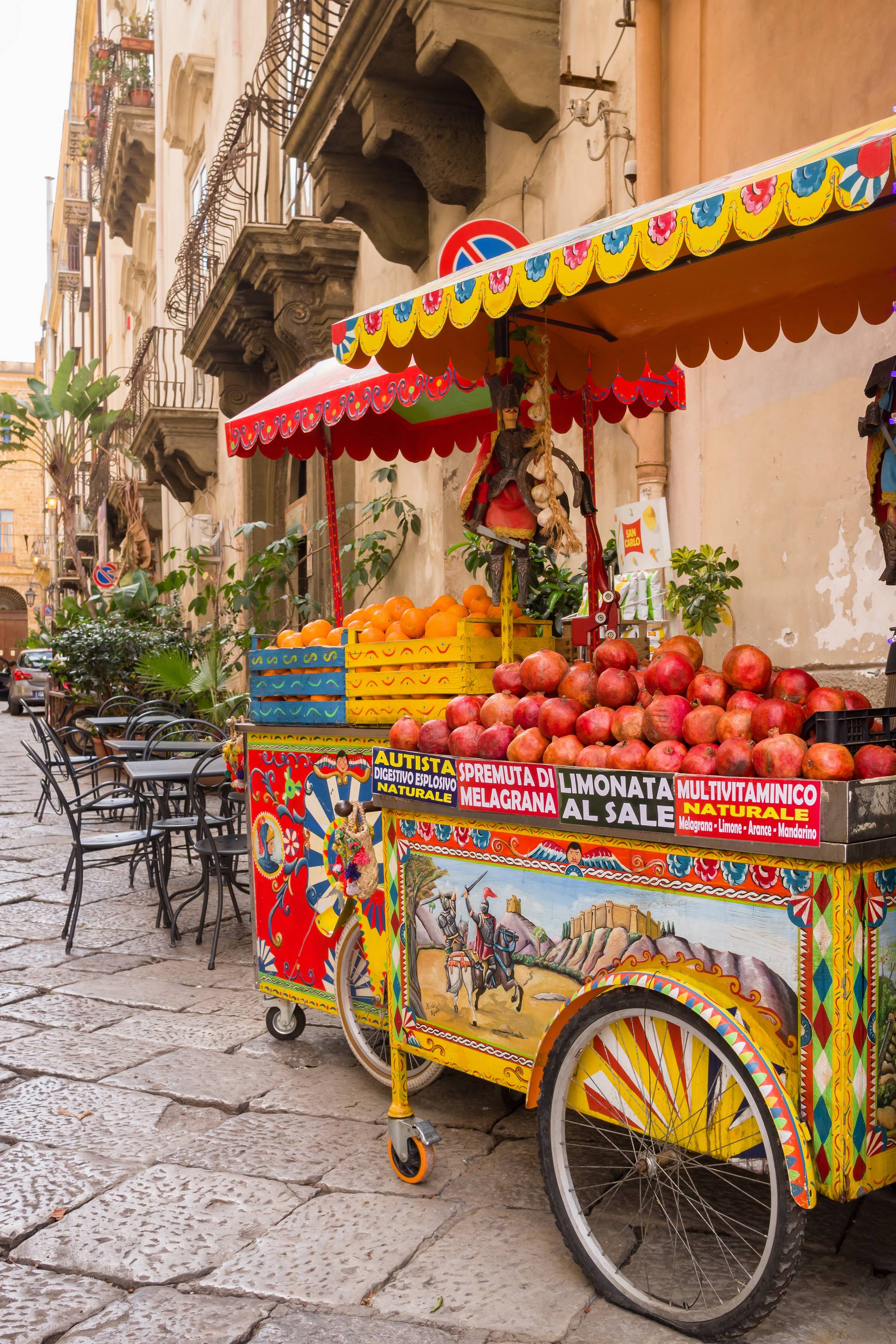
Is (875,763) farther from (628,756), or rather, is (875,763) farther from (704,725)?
(628,756)

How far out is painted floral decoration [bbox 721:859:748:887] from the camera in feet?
7.00

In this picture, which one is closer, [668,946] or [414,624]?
[668,946]

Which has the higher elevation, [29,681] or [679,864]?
[679,864]

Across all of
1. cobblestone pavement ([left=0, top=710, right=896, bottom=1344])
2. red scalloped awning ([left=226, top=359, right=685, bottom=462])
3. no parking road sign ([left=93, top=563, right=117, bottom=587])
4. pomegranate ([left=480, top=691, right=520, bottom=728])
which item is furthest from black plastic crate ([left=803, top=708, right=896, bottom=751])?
no parking road sign ([left=93, top=563, right=117, bottom=587])

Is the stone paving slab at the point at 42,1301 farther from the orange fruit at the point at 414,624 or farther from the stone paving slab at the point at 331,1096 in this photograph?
the orange fruit at the point at 414,624

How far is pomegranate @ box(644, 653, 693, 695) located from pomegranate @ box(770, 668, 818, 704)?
206mm

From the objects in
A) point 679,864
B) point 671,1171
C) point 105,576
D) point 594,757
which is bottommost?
point 671,1171

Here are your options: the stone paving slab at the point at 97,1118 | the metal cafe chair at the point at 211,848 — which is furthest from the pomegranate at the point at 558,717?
the metal cafe chair at the point at 211,848

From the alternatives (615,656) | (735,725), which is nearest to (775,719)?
(735,725)

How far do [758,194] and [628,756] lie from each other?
1.14 meters

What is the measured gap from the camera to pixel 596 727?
2646 millimetres

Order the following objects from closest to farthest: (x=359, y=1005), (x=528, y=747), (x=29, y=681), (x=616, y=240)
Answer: (x=616, y=240), (x=528, y=747), (x=359, y=1005), (x=29, y=681)

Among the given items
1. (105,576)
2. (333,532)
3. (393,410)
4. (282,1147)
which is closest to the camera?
(282,1147)

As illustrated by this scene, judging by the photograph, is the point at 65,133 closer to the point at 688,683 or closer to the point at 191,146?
the point at 191,146
